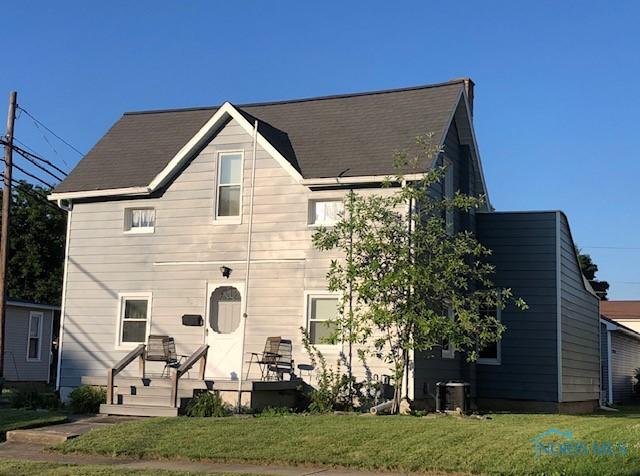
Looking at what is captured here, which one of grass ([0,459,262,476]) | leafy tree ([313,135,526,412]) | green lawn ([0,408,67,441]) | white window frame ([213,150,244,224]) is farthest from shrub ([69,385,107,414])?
grass ([0,459,262,476])

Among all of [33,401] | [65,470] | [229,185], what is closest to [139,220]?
[229,185]

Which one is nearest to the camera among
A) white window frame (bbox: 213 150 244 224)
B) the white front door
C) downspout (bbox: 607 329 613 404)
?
the white front door

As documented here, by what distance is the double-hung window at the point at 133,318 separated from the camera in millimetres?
19453

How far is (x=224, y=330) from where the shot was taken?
18.8 metres

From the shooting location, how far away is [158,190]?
64.7ft

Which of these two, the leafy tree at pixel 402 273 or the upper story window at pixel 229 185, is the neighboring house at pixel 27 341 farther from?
the leafy tree at pixel 402 273

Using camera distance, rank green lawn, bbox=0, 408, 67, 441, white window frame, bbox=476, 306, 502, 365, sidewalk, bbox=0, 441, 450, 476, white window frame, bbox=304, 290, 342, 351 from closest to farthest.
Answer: sidewalk, bbox=0, 441, 450, 476
green lawn, bbox=0, 408, 67, 441
white window frame, bbox=304, 290, 342, 351
white window frame, bbox=476, 306, 502, 365

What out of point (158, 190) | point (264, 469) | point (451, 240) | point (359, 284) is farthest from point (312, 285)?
point (264, 469)

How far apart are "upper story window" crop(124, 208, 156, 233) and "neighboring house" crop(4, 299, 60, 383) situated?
36.3 feet

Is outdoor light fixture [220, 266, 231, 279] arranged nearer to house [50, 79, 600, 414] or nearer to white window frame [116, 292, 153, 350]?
house [50, 79, 600, 414]

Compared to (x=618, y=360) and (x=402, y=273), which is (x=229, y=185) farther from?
(x=618, y=360)

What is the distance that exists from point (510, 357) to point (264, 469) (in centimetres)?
1136

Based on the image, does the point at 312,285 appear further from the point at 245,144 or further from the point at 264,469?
the point at 264,469

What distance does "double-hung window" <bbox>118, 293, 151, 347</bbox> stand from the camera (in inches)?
766
